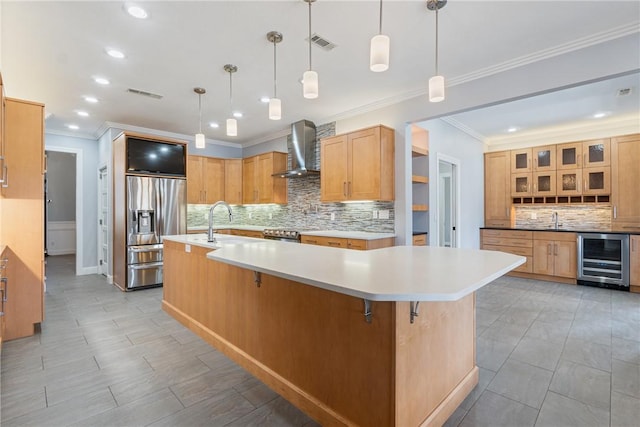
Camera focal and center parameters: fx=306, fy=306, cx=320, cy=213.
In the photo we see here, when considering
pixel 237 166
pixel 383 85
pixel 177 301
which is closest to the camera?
pixel 177 301

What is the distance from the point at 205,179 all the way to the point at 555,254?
656 centimetres

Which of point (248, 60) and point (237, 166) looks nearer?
point (248, 60)

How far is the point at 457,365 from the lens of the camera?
192 centimetres

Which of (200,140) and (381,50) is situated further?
(200,140)

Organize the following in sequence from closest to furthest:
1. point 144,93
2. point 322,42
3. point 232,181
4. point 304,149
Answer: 1. point 322,42
2. point 144,93
3. point 304,149
4. point 232,181

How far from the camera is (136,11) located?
7.51 feet

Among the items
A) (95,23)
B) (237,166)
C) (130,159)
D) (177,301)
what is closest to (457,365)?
(177,301)

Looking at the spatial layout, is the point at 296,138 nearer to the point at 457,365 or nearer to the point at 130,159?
the point at 130,159

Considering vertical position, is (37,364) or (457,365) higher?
(457,365)

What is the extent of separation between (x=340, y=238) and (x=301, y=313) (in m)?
2.31

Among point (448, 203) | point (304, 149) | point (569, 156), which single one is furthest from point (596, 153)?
point (304, 149)

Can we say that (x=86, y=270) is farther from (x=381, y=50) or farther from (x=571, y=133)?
(x=571, y=133)

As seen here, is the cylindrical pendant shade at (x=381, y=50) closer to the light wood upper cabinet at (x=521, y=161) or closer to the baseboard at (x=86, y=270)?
the light wood upper cabinet at (x=521, y=161)

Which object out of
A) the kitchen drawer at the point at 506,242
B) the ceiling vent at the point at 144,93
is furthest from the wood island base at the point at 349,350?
the kitchen drawer at the point at 506,242
